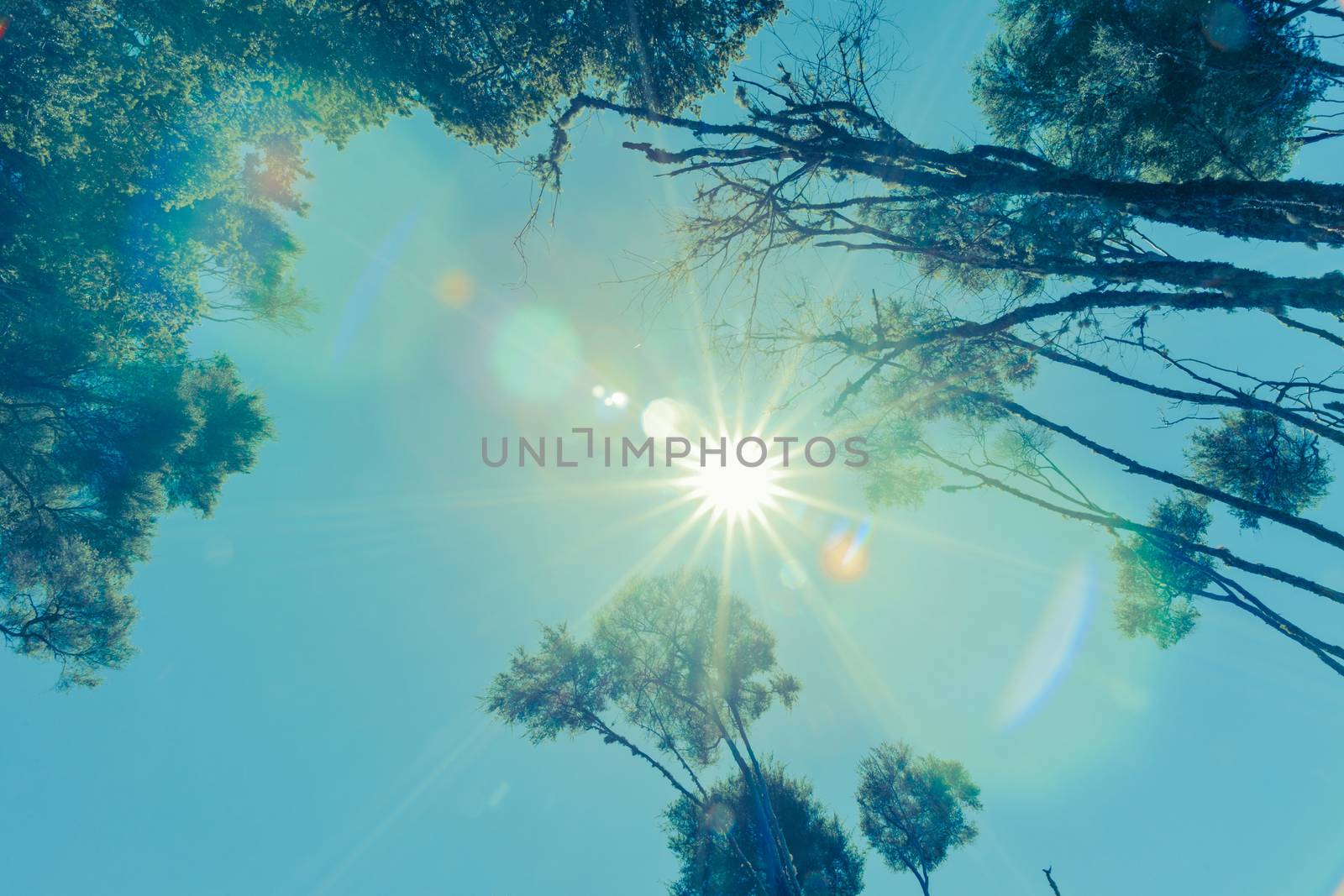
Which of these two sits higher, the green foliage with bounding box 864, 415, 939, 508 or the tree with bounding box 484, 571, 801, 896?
the green foliage with bounding box 864, 415, 939, 508

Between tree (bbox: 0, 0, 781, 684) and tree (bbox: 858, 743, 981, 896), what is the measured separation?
17.8m

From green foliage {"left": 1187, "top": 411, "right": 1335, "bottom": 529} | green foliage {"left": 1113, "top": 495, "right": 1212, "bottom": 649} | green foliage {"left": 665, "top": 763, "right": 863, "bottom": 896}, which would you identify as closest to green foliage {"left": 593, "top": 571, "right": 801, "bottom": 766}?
green foliage {"left": 665, "top": 763, "right": 863, "bottom": 896}

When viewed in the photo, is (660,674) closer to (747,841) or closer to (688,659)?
(688,659)

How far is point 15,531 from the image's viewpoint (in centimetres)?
881

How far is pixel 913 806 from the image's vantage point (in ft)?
45.9

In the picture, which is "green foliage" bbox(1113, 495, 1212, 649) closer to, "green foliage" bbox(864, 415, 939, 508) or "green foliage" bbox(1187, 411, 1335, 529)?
"green foliage" bbox(1187, 411, 1335, 529)

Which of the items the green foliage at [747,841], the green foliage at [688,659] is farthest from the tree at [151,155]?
the green foliage at [747,841]

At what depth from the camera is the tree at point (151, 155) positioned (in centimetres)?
700

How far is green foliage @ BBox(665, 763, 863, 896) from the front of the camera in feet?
41.1

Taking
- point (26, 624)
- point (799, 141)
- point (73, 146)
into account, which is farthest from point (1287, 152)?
point (26, 624)

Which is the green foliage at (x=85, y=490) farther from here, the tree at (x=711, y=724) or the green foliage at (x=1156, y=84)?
the green foliage at (x=1156, y=84)

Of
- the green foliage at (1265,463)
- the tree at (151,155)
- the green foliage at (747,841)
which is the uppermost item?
the tree at (151,155)

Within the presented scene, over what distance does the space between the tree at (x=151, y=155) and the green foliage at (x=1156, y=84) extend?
4.95m

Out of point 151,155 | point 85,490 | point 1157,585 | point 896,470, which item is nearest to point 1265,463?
point 1157,585
